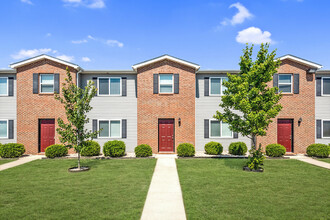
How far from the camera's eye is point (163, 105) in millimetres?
16016

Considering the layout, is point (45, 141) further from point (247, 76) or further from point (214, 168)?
point (247, 76)

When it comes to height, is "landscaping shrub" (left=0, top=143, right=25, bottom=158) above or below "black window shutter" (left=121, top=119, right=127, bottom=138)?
below

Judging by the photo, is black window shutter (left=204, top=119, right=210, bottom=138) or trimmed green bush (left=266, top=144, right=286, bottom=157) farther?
black window shutter (left=204, top=119, right=210, bottom=138)

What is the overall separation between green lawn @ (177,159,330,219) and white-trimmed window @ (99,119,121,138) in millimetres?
6850

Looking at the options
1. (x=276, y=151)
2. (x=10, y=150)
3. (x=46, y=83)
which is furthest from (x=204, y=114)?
(x=10, y=150)

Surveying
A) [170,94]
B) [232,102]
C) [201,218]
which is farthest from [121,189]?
[170,94]

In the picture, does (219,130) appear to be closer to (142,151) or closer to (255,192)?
(142,151)

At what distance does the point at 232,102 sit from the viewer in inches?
435

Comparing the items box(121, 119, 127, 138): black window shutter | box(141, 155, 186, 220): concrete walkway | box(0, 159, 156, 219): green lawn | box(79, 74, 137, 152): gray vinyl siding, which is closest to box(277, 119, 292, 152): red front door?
box(141, 155, 186, 220): concrete walkway

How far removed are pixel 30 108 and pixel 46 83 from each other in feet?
7.69

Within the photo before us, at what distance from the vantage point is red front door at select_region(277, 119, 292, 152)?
1622cm

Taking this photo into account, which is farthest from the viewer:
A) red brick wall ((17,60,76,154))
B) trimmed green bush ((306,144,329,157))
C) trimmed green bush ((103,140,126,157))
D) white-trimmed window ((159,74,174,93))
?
white-trimmed window ((159,74,174,93))

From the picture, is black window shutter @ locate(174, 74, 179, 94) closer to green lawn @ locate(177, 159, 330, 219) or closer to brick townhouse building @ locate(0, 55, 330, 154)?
brick townhouse building @ locate(0, 55, 330, 154)

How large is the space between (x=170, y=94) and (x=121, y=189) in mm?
9604
